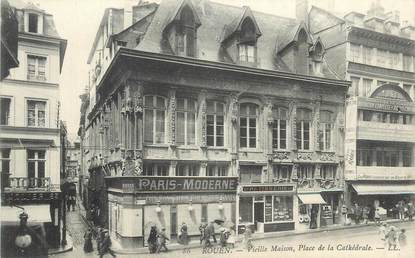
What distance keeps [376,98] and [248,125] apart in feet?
30.3

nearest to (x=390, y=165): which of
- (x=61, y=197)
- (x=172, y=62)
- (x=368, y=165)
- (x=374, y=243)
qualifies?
(x=368, y=165)

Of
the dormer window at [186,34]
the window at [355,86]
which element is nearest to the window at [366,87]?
the window at [355,86]

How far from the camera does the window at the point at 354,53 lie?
28906 mm

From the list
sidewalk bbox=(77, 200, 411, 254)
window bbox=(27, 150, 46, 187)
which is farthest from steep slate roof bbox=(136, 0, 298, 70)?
sidewalk bbox=(77, 200, 411, 254)

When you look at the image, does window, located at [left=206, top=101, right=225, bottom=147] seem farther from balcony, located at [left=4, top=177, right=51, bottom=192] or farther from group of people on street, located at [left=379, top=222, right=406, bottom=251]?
group of people on street, located at [left=379, top=222, right=406, bottom=251]

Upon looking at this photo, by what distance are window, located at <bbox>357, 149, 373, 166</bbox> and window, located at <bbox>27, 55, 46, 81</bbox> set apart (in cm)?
1936

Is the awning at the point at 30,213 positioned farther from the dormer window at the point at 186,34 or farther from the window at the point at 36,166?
the dormer window at the point at 186,34

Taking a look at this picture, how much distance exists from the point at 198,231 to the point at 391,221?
13.3m

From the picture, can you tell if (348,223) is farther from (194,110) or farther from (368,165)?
(194,110)

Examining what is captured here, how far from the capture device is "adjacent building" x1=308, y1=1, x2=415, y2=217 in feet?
92.3

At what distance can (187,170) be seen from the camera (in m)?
23.3

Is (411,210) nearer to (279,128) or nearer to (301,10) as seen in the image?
(279,128)

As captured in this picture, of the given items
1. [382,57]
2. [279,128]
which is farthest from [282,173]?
[382,57]

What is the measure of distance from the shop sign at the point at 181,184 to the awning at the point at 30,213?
3952 mm
